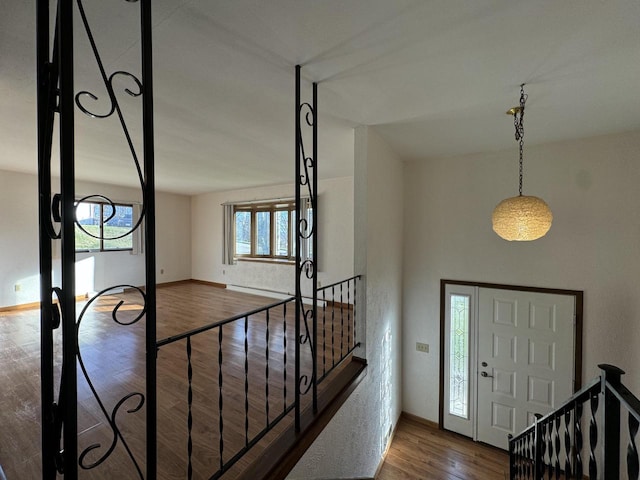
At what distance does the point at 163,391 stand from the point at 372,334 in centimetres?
193

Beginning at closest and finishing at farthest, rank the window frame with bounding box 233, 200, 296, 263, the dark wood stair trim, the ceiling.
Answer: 1. the ceiling
2. the dark wood stair trim
3. the window frame with bounding box 233, 200, 296, 263

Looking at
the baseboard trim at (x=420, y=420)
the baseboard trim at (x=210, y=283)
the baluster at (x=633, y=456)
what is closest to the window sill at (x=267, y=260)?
the baseboard trim at (x=210, y=283)

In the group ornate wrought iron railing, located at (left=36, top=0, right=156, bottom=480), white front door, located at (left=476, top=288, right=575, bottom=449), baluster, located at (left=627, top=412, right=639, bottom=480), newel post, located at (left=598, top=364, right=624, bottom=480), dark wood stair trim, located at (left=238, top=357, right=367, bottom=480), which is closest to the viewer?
ornate wrought iron railing, located at (left=36, top=0, right=156, bottom=480)

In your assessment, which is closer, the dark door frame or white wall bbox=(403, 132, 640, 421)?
white wall bbox=(403, 132, 640, 421)

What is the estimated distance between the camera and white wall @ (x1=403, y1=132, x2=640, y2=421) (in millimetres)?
2787

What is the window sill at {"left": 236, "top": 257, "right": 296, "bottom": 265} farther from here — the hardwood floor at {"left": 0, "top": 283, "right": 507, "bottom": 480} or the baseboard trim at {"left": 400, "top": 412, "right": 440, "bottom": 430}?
the baseboard trim at {"left": 400, "top": 412, "right": 440, "bottom": 430}

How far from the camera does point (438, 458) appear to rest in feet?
10.7

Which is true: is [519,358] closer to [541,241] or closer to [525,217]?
[541,241]

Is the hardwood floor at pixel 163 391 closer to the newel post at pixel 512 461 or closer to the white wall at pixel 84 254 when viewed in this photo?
the white wall at pixel 84 254

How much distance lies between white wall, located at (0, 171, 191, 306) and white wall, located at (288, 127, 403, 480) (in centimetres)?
564

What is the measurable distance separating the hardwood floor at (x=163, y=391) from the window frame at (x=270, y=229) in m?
1.86

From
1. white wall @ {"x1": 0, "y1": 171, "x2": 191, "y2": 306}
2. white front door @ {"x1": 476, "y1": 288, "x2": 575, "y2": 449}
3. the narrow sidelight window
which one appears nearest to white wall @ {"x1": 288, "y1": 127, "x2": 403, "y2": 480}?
the narrow sidelight window

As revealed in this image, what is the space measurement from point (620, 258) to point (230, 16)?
4.02m

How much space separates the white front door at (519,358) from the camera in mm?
3076
